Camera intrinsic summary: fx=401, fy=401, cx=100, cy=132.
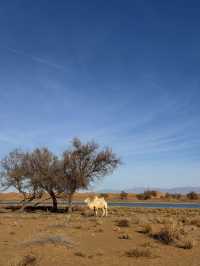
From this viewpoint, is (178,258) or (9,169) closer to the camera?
(178,258)

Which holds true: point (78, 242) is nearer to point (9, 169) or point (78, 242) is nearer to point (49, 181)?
point (49, 181)

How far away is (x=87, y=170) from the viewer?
122ft

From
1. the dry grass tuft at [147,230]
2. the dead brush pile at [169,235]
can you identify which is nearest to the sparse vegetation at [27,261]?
the dead brush pile at [169,235]

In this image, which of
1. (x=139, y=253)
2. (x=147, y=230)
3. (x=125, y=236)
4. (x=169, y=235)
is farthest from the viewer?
(x=147, y=230)

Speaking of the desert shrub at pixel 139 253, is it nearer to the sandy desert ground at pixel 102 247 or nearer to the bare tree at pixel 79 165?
the sandy desert ground at pixel 102 247

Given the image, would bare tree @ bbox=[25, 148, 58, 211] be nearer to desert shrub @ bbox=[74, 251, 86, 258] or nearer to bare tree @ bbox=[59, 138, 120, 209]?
bare tree @ bbox=[59, 138, 120, 209]

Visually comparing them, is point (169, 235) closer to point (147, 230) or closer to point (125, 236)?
point (125, 236)

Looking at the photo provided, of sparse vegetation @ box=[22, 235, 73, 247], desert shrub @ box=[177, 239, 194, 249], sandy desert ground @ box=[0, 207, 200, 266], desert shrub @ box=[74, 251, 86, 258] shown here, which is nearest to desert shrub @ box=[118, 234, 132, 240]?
sandy desert ground @ box=[0, 207, 200, 266]

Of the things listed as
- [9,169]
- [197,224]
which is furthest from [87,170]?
[197,224]

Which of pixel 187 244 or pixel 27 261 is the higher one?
pixel 187 244

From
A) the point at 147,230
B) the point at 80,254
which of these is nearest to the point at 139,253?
the point at 80,254

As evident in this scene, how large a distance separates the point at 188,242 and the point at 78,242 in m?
4.51

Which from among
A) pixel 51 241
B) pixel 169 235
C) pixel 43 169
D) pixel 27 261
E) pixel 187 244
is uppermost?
pixel 43 169

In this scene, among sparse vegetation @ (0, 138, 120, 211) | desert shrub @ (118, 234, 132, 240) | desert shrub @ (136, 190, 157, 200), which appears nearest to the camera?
desert shrub @ (118, 234, 132, 240)
